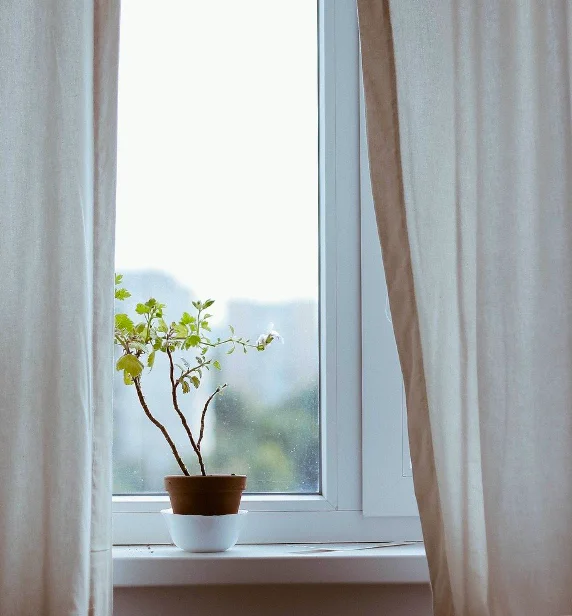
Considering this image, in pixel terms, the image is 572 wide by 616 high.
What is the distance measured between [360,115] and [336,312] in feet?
1.28

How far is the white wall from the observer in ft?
4.78

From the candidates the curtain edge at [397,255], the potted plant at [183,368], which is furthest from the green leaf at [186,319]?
the curtain edge at [397,255]

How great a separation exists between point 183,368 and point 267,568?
429 mm

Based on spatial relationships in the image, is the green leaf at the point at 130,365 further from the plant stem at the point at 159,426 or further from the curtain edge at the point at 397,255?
the curtain edge at the point at 397,255

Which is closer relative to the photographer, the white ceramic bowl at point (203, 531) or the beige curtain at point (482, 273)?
the beige curtain at point (482, 273)

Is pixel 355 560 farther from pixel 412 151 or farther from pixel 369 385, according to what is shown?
pixel 412 151

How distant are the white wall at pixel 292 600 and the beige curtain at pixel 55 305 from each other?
7.6 inches

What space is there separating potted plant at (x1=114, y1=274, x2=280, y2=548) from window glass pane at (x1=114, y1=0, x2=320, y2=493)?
0.17 ft

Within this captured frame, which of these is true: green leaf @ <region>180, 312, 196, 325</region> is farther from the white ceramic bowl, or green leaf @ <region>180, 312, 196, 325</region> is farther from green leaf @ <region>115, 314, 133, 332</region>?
the white ceramic bowl

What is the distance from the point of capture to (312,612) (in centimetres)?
149

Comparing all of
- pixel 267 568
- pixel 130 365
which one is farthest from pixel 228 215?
pixel 267 568

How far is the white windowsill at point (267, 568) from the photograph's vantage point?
1.43 m

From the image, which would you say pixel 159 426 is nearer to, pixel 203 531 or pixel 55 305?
pixel 203 531

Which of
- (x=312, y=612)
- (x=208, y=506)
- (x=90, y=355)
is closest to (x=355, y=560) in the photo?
(x=312, y=612)
